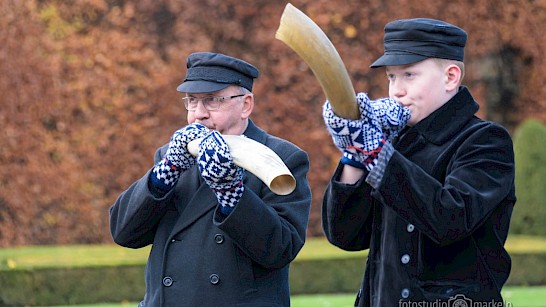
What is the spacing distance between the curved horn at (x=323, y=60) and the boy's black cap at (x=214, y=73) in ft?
3.24

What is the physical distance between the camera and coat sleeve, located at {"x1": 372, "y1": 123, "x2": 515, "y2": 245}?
12.4 feet

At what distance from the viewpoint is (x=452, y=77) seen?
4.11 metres

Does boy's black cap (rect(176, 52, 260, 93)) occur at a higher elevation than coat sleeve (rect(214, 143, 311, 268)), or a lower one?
higher

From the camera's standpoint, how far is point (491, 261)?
400 cm

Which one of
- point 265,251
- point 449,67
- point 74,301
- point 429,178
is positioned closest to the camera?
point 429,178

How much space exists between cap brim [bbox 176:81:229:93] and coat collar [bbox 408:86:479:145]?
0.92 meters

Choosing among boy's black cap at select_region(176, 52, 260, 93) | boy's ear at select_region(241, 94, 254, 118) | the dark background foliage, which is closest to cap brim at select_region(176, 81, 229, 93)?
boy's black cap at select_region(176, 52, 260, 93)

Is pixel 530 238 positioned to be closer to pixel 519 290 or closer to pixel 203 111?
pixel 519 290

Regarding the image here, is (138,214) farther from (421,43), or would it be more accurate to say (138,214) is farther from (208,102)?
(421,43)

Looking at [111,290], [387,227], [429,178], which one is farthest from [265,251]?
[111,290]

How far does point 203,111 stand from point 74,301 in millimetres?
7281

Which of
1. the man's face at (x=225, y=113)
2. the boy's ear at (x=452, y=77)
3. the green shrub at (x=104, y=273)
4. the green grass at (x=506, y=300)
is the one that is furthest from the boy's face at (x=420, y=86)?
the green shrub at (x=104, y=273)

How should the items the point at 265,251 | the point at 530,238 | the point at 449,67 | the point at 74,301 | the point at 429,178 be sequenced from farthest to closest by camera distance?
the point at 530,238, the point at 74,301, the point at 265,251, the point at 449,67, the point at 429,178

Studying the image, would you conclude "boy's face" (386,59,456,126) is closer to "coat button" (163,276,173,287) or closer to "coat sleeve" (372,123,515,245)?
"coat sleeve" (372,123,515,245)
